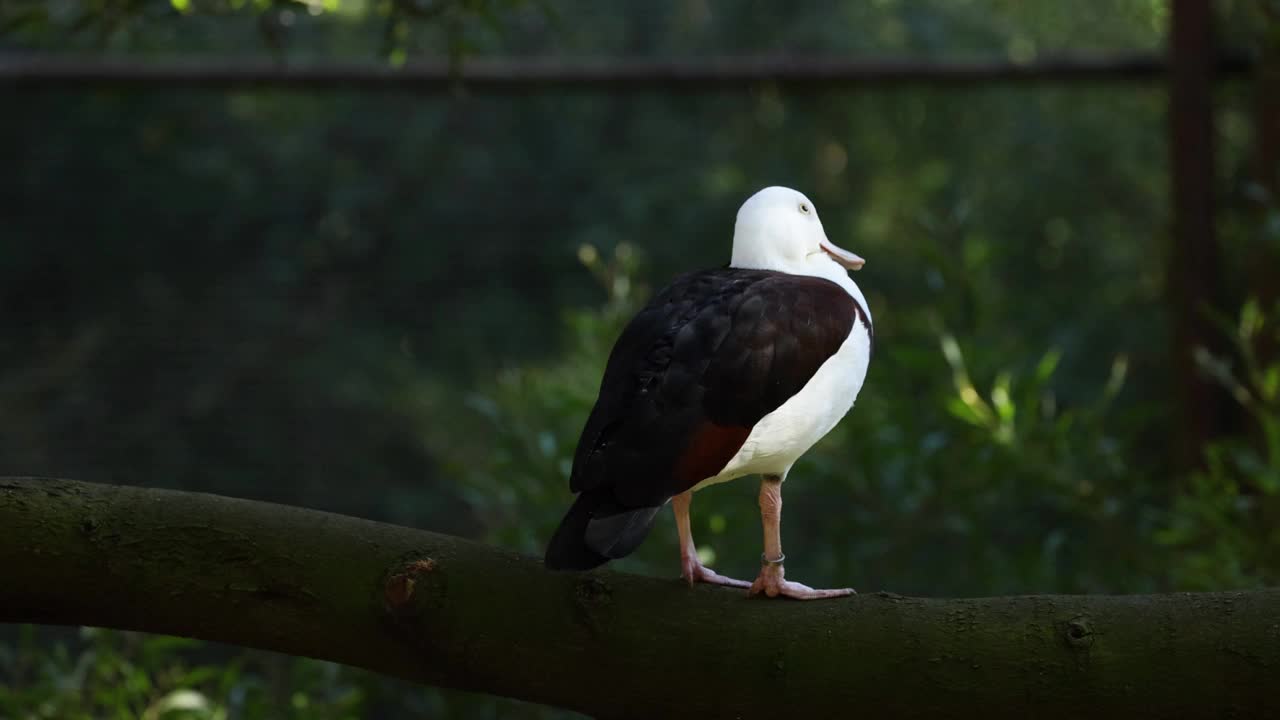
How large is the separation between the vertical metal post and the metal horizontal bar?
6.5 inches

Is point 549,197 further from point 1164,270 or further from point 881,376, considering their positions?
point 1164,270

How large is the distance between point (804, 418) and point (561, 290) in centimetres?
170

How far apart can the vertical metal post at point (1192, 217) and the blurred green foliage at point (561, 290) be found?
58mm

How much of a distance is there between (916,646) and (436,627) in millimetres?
335

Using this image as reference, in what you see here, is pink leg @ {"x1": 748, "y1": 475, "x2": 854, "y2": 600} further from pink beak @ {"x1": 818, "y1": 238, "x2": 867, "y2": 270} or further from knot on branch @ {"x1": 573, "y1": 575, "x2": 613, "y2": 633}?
pink beak @ {"x1": 818, "y1": 238, "x2": 867, "y2": 270}

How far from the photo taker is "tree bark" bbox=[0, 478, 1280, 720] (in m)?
1.00

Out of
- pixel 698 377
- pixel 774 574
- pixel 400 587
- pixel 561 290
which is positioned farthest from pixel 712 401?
pixel 561 290

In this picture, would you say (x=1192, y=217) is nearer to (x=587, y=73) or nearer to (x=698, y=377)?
(x=587, y=73)

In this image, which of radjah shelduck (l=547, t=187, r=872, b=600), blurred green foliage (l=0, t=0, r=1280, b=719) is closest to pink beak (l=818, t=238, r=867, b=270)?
radjah shelduck (l=547, t=187, r=872, b=600)

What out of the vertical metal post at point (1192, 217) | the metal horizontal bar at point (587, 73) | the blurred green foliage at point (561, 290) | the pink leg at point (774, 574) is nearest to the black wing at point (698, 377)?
the pink leg at point (774, 574)

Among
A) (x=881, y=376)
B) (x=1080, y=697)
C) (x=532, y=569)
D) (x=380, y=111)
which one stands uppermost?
(x=380, y=111)

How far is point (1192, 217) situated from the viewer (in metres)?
2.38

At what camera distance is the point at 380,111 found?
9.84ft

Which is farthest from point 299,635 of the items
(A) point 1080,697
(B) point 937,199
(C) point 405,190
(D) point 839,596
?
(B) point 937,199
